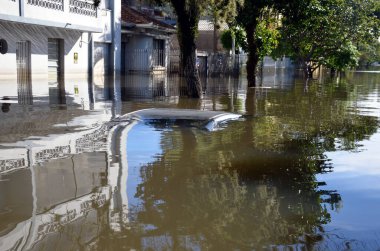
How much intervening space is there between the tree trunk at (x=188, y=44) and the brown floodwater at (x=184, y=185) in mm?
6444

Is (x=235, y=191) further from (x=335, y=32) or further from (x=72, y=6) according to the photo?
(x=335, y=32)

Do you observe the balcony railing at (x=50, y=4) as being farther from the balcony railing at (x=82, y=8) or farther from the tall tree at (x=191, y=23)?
the tall tree at (x=191, y=23)

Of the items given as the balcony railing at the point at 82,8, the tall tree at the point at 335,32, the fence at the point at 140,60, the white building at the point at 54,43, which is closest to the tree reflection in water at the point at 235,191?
the white building at the point at 54,43

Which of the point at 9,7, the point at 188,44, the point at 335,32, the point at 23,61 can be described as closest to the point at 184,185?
the point at 188,44

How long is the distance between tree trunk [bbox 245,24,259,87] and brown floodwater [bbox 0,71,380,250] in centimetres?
1240

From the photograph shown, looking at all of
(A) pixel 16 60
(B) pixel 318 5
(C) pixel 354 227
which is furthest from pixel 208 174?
(B) pixel 318 5

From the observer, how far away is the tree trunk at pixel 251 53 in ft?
76.8

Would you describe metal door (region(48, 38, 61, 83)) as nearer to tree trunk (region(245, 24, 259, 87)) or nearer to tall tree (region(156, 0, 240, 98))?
tree trunk (region(245, 24, 259, 87))

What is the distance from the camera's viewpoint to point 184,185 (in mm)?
6184

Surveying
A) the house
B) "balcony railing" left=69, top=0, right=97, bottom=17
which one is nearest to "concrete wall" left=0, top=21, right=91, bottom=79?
"balcony railing" left=69, top=0, right=97, bottom=17

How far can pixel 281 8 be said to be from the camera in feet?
72.4

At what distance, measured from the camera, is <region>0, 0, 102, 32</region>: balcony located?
22011 mm

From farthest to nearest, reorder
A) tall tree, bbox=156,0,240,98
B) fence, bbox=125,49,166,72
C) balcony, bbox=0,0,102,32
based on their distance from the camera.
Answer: fence, bbox=125,49,166,72
balcony, bbox=0,0,102,32
tall tree, bbox=156,0,240,98

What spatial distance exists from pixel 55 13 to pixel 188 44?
425 inches
